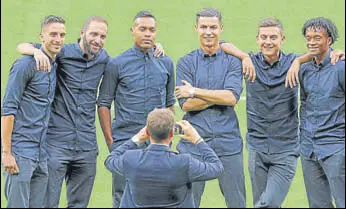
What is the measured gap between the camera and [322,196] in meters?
7.77

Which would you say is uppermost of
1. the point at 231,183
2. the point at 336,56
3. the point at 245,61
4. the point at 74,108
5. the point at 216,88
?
the point at 336,56

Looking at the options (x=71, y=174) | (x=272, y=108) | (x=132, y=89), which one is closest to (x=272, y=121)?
(x=272, y=108)

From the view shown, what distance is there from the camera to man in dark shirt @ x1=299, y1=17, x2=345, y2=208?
752 centimetres

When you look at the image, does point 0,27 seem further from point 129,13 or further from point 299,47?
point 299,47

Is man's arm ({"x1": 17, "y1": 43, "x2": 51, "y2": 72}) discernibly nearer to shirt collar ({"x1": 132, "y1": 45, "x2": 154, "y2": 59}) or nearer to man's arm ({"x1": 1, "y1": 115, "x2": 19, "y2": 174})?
man's arm ({"x1": 1, "y1": 115, "x2": 19, "y2": 174})

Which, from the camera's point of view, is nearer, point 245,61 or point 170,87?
point 245,61

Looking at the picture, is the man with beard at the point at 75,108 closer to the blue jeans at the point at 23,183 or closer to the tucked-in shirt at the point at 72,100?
the tucked-in shirt at the point at 72,100

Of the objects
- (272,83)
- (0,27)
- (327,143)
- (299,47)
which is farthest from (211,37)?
(0,27)

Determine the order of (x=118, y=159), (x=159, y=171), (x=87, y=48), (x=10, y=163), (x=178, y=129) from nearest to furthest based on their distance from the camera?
(x=159, y=171)
(x=118, y=159)
(x=178, y=129)
(x=10, y=163)
(x=87, y=48)

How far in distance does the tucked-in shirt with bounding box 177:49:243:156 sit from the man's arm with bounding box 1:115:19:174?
154 centimetres

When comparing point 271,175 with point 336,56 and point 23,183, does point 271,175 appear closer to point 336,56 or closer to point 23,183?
point 336,56

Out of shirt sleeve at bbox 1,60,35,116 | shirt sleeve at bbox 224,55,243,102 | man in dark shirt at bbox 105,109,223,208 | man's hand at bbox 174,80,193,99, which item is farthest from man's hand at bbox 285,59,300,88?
shirt sleeve at bbox 1,60,35,116

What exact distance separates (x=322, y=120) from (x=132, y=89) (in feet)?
5.74

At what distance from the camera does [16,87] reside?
7.32 meters
